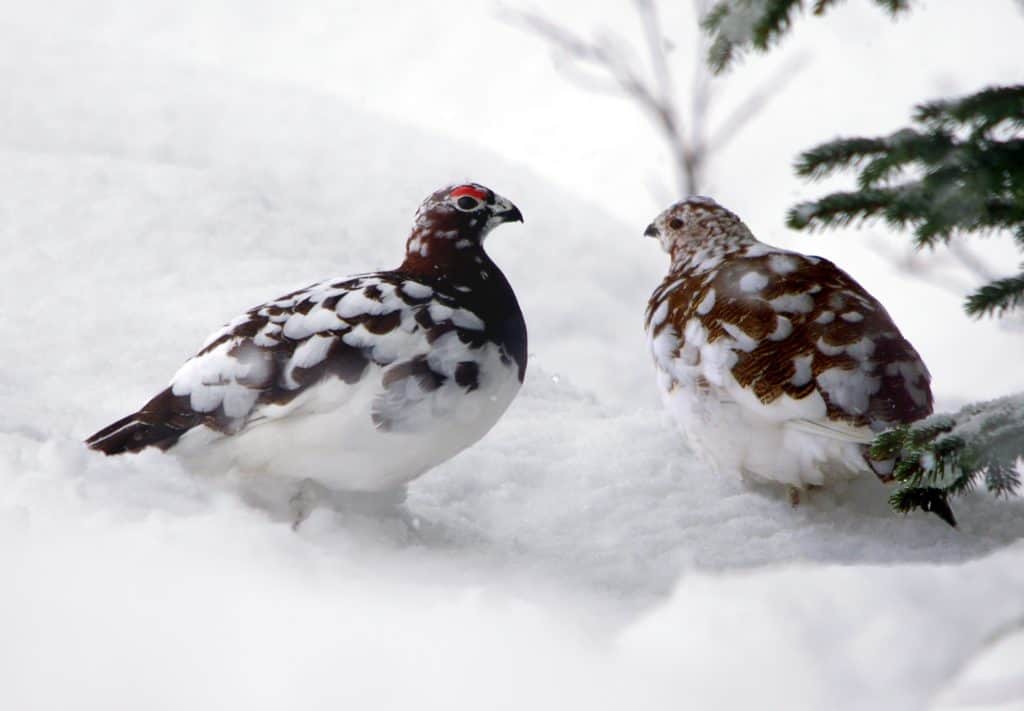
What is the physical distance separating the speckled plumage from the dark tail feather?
3.92 ft

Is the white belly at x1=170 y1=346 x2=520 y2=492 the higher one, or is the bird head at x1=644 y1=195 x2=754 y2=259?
the bird head at x1=644 y1=195 x2=754 y2=259

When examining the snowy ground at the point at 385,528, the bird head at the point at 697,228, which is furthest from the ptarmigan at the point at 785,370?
the bird head at the point at 697,228

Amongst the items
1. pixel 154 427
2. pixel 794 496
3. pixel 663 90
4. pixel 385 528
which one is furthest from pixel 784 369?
pixel 663 90

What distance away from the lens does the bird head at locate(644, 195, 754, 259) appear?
3.48 m

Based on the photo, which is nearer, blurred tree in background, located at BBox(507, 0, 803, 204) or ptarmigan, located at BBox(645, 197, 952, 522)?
ptarmigan, located at BBox(645, 197, 952, 522)

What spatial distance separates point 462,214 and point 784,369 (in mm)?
856

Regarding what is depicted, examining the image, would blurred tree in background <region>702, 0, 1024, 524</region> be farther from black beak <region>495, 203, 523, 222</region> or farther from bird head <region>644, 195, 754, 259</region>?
bird head <region>644, 195, 754, 259</region>

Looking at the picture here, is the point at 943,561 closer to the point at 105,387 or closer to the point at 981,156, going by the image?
the point at 981,156

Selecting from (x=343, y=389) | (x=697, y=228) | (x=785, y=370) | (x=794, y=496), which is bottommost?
(x=794, y=496)

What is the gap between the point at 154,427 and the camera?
254 centimetres

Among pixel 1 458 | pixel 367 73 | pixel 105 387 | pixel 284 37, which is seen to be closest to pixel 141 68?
pixel 105 387

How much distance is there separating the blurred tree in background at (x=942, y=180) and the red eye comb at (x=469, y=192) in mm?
1026

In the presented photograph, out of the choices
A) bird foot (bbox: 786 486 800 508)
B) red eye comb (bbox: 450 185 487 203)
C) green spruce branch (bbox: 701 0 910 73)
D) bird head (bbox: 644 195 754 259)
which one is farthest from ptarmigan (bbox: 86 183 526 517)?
bird head (bbox: 644 195 754 259)

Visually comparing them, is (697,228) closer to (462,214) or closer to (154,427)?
(462,214)
